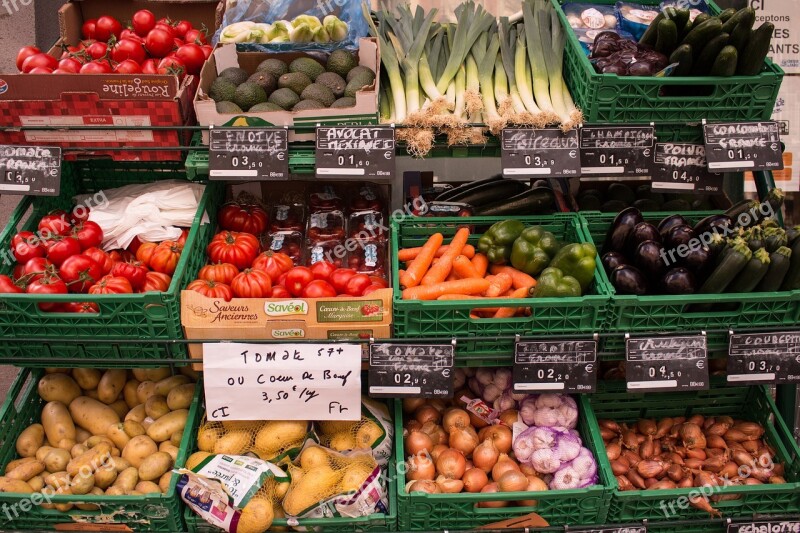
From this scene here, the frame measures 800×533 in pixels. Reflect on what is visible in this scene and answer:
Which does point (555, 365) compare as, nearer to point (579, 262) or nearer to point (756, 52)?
point (579, 262)

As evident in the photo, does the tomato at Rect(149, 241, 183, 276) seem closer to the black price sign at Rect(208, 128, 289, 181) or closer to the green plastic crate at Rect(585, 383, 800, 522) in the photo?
the black price sign at Rect(208, 128, 289, 181)

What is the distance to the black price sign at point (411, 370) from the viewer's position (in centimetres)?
219

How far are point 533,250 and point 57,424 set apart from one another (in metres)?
1.82

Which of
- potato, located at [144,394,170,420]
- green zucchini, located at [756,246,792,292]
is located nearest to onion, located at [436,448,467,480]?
potato, located at [144,394,170,420]

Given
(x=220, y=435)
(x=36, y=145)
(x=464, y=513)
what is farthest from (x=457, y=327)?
(x=36, y=145)

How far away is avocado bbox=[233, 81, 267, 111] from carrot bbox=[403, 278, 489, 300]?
83 cm

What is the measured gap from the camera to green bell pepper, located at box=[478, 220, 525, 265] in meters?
2.49

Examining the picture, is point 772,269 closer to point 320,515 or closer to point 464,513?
point 464,513

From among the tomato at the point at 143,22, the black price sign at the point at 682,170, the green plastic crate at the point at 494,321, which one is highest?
the tomato at the point at 143,22

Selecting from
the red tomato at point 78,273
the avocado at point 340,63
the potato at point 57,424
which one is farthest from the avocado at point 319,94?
the potato at point 57,424

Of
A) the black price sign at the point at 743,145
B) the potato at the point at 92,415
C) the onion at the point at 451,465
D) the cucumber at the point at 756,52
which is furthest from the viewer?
the potato at the point at 92,415

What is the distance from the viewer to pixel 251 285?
2361 millimetres

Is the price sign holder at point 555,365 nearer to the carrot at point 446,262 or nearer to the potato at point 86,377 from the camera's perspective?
A: the carrot at point 446,262

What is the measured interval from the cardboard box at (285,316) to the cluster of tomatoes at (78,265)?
24cm
